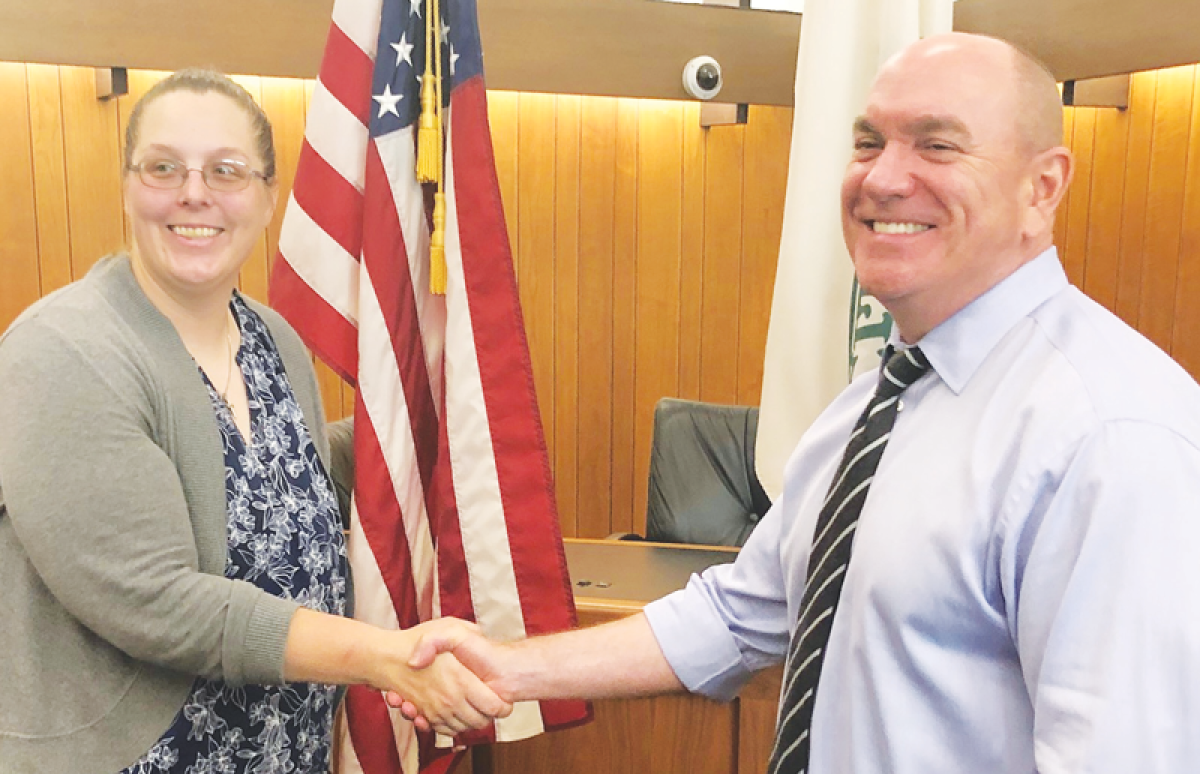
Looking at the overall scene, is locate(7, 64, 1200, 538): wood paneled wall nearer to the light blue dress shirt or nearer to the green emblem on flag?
the green emblem on flag

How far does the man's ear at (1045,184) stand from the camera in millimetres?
1135

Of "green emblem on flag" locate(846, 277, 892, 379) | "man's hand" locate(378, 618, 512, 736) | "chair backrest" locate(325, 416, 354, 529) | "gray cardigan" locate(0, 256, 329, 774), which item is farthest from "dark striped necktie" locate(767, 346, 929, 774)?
"chair backrest" locate(325, 416, 354, 529)

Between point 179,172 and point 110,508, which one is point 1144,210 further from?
point 110,508

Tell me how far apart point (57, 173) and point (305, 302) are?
1924mm

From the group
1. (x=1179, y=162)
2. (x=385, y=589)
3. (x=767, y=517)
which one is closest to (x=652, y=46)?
(x=1179, y=162)

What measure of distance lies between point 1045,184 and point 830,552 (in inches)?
Result: 18.7

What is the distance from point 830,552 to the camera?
46.4 inches

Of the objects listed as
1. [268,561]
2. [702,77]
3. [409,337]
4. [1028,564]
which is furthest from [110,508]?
[702,77]

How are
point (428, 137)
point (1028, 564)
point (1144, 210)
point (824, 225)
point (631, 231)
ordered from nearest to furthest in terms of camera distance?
1. point (1028, 564)
2. point (428, 137)
3. point (824, 225)
4. point (1144, 210)
5. point (631, 231)

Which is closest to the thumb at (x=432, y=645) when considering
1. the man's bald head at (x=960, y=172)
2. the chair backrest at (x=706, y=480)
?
the man's bald head at (x=960, y=172)

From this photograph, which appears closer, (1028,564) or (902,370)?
(1028,564)

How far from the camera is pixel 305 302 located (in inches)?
84.7

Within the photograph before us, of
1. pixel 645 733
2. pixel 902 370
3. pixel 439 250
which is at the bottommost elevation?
pixel 645 733

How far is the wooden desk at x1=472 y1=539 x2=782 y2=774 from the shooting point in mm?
2342
